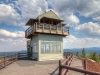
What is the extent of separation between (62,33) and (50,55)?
4.74 meters

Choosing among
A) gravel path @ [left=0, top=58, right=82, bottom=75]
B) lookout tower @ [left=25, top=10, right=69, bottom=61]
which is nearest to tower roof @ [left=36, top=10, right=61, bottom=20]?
lookout tower @ [left=25, top=10, right=69, bottom=61]

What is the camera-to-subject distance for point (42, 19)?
20156 mm

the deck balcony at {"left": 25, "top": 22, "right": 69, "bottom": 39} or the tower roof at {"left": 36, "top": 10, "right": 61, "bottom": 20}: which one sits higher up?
the tower roof at {"left": 36, "top": 10, "right": 61, "bottom": 20}

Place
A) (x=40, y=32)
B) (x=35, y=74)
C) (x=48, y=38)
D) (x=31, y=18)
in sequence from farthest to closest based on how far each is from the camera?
(x=31, y=18), (x=48, y=38), (x=40, y=32), (x=35, y=74)

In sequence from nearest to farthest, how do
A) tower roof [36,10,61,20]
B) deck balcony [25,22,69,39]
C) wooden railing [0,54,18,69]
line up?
wooden railing [0,54,18,69]
deck balcony [25,22,69,39]
tower roof [36,10,61,20]

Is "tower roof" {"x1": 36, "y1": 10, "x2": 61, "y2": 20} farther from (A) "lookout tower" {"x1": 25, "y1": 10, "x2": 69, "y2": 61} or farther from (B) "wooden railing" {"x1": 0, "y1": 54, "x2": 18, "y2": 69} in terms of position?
(B) "wooden railing" {"x1": 0, "y1": 54, "x2": 18, "y2": 69}

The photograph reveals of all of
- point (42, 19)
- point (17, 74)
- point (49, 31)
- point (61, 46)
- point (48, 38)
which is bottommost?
point (17, 74)

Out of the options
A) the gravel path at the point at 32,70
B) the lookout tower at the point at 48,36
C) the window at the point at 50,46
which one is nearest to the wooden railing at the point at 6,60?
the gravel path at the point at 32,70

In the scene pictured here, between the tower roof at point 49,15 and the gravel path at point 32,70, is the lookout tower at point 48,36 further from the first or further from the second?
the gravel path at point 32,70

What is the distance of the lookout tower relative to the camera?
18.3 metres

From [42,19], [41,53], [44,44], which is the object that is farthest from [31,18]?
[41,53]

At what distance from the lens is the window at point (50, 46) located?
1873cm

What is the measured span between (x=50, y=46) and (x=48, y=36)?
1.89 m

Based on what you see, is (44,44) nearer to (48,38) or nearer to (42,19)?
(48,38)
